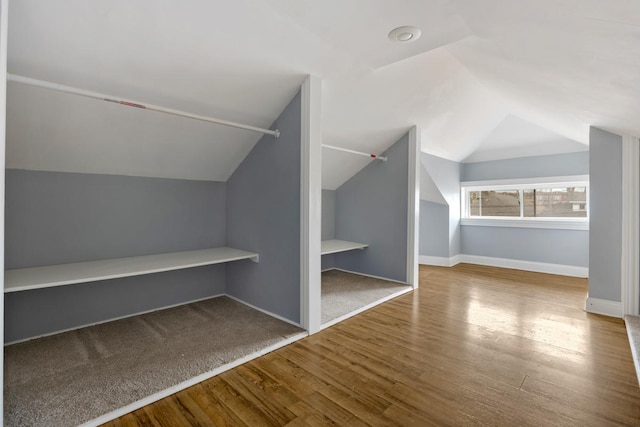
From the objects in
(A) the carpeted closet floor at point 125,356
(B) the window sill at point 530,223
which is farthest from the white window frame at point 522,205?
(A) the carpeted closet floor at point 125,356

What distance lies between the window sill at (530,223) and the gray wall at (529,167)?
2.40ft

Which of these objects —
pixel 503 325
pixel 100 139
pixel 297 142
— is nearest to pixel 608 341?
pixel 503 325

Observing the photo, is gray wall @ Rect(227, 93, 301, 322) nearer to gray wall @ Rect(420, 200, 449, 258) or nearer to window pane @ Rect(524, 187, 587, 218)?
gray wall @ Rect(420, 200, 449, 258)

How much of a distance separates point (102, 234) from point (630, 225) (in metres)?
4.93

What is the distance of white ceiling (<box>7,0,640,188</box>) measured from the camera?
1530mm

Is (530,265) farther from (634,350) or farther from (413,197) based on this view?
(634,350)

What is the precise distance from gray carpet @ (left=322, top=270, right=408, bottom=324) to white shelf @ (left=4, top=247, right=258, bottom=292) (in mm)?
932

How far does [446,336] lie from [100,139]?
126 inches

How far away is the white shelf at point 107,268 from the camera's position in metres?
1.93

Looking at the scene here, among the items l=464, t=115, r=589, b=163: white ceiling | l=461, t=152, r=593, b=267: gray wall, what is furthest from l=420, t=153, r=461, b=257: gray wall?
l=464, t=115, r=589, b=163: white ceiling

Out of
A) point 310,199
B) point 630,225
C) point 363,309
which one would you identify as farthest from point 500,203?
point 310,199

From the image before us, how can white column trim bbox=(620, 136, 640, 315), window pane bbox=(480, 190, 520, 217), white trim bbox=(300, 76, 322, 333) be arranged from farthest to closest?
window pane bbox=(480, 190, 520, 217), white column trim bbox=(620, 136, 640, 315), white trim bbox=(300, 76, 322, 333)

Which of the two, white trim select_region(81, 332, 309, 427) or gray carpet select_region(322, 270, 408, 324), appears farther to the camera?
gray carpet select_region(322, 270, 408, 324)

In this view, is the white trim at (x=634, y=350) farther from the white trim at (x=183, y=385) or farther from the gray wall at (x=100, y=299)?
the gray wall at (x=100, y=299)
